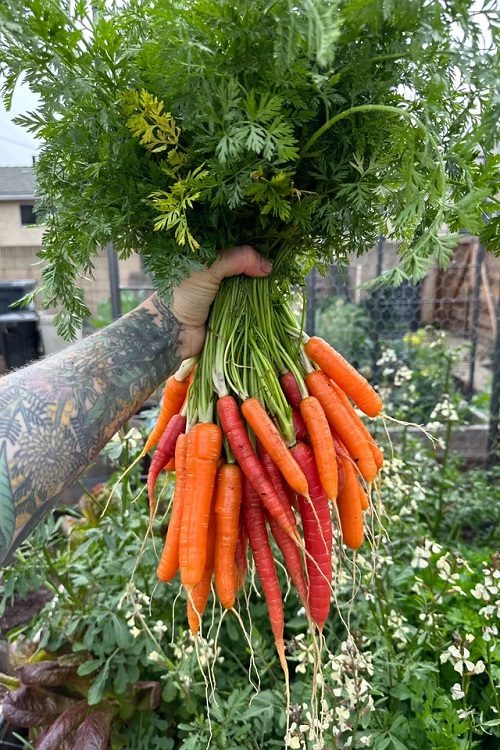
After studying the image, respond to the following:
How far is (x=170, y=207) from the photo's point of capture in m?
0.73

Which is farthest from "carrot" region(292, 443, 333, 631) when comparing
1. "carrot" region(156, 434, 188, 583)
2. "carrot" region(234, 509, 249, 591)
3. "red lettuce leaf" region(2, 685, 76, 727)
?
"red lettuce leaf" region(2, 685, 76, 727)

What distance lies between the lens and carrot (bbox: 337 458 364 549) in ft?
3.40

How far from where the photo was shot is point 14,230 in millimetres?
2707

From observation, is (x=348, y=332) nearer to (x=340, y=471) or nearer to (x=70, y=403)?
(x=340, y=471)

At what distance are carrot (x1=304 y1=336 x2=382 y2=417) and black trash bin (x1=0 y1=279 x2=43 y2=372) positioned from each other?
7.09 ft

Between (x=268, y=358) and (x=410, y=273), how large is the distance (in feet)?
0.98

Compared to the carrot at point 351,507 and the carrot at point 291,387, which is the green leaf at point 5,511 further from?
the carrot at point 351,507

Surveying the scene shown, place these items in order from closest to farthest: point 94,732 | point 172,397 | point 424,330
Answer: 1. point 172,397
2. point 94,732
3. point 424,330

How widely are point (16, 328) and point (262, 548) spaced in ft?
7.38

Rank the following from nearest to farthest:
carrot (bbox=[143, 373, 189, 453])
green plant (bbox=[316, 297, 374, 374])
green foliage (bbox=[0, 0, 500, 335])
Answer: green foliage (bbox=[0, 0, 500, 335]) < carrot (bbox=[143, 373, 189, 453]) < green plant (bbox=[316, 297, 374, 374])

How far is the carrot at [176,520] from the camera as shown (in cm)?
95

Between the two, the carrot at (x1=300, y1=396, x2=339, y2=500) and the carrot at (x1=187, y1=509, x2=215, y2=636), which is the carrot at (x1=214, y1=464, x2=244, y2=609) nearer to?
the carrot at (x1=187, y1=509, x2=215, y2=636)

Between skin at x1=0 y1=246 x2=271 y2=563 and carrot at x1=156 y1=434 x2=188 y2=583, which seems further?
carrot at x1=156 y1=434 x2=188 y2=583

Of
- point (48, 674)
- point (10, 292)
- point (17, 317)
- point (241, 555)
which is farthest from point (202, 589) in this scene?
point (10, 292)
